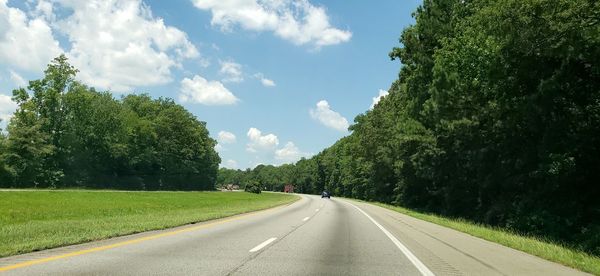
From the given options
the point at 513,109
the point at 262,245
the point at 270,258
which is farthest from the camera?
the point at 513,109

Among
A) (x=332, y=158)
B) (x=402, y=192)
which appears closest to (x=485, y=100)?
(x=402, y=192)

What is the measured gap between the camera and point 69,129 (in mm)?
86500

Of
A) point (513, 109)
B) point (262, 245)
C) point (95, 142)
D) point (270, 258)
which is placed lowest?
point (270, 258)

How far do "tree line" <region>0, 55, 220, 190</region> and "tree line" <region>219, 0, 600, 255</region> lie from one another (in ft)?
177

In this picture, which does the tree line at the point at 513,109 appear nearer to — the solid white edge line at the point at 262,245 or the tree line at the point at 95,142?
the solid white edge line at the point at 262,245

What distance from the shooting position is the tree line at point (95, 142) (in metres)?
73.9

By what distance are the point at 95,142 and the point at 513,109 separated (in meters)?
80.9

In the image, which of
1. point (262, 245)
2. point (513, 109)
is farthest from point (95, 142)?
point (262, 245)

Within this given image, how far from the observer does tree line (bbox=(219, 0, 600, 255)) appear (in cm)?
1978

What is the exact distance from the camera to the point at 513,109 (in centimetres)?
2764

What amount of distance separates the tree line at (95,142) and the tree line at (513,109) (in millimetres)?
54102

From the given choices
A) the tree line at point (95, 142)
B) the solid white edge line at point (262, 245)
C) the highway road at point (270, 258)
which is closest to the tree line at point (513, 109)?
the highway road at point (270, 258)

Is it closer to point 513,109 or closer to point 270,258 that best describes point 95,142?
point 513,109

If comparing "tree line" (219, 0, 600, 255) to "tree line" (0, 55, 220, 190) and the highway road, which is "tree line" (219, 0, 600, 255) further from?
"tree line" (0, 55, 220, 190)
